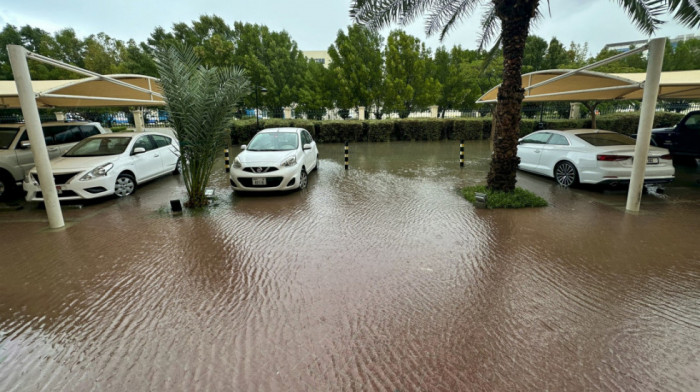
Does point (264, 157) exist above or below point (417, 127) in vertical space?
below

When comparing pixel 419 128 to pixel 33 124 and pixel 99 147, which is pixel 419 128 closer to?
pixel 99 147

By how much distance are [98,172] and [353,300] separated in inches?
284

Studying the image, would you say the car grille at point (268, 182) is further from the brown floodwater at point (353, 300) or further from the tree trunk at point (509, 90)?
the tree trunk at point (509, 90)

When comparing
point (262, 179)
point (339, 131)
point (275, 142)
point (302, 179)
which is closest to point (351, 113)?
point (339, 131)

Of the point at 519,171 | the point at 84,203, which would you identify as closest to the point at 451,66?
the point at 519,171

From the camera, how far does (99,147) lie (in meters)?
8.57

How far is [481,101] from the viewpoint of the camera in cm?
1541

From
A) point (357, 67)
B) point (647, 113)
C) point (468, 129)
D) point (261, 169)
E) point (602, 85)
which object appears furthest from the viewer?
point (357, 67)

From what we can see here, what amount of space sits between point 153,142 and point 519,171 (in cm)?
1169

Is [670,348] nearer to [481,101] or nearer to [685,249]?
[685,249]

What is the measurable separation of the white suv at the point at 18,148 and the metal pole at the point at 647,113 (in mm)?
13273

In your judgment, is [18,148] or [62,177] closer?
[62,177]

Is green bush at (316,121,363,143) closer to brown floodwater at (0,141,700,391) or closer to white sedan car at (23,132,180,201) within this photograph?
white sedan car at (23,132,180,201)

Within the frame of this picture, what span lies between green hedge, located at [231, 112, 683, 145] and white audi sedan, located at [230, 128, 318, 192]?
11.3 meters
